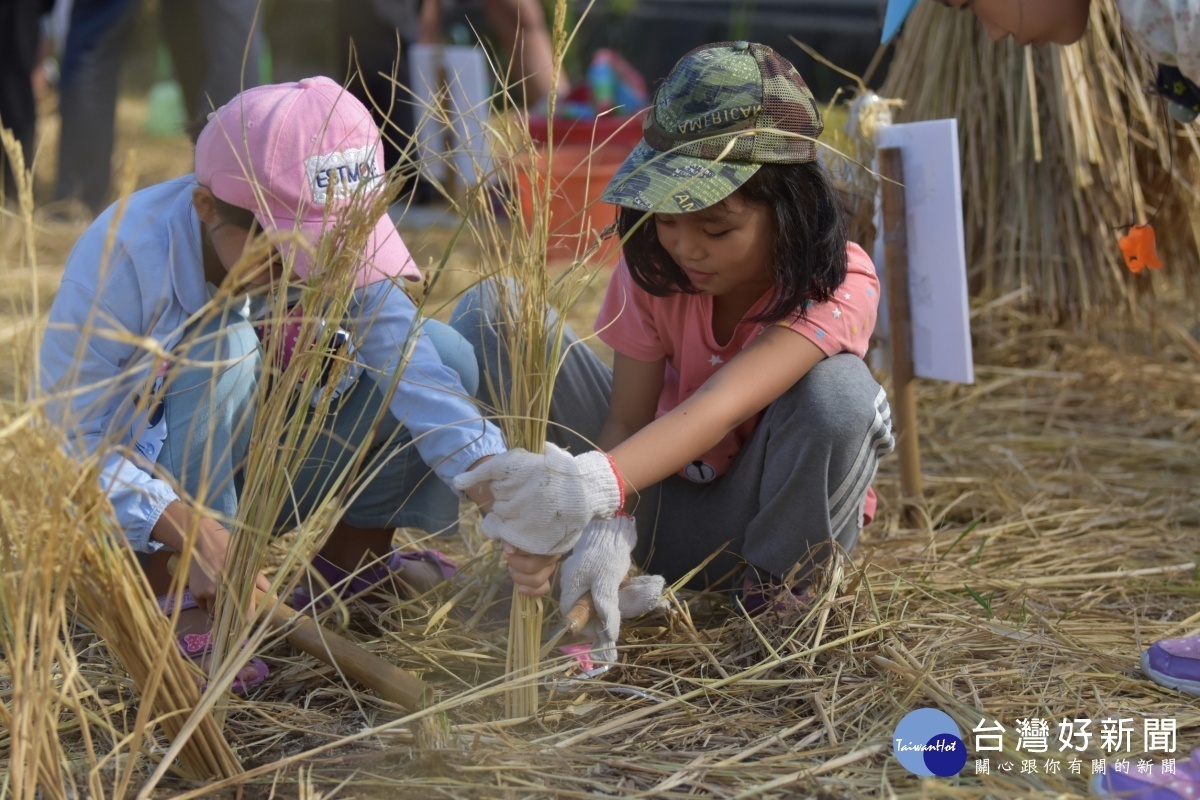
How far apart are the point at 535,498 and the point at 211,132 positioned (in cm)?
59

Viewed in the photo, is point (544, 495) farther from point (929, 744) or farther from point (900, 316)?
point (900, 316)

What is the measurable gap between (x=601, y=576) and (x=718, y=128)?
1.72 feet

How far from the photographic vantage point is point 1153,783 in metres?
1.11

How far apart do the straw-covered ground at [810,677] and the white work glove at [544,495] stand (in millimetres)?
170

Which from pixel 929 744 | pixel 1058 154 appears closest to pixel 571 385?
pixel 929 744

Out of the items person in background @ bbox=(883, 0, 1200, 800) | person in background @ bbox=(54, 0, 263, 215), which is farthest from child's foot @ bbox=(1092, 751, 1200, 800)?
person in background @ bbox=(54, 0, 263, 215)

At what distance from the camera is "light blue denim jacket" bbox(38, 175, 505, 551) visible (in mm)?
1342

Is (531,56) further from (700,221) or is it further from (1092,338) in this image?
(700,221)

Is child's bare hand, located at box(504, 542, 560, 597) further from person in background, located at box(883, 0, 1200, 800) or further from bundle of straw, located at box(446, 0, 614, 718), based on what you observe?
person in background, located at box(883, 0, 1200, 800)

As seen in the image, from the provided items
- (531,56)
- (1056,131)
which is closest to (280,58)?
(531,56)

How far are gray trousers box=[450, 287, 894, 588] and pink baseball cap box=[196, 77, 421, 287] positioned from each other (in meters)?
0.21

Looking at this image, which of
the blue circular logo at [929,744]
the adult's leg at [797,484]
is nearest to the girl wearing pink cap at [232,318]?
the adult's leg at [797,484]

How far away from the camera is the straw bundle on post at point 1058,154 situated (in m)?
2.37

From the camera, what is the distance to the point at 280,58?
457 cm
